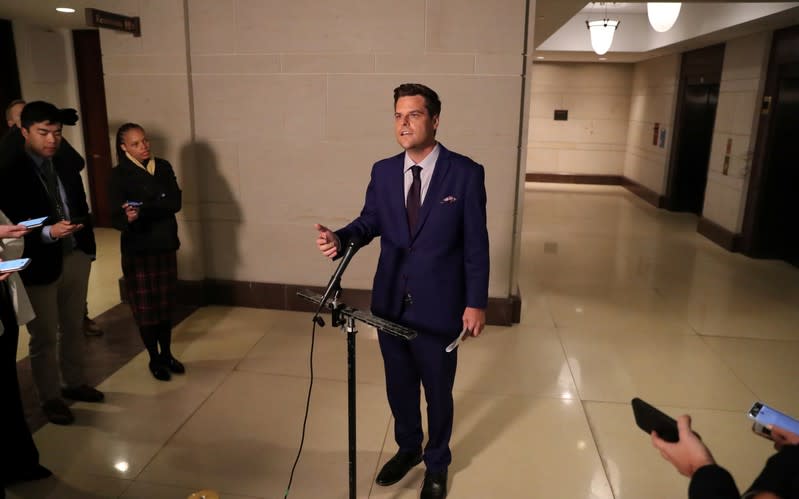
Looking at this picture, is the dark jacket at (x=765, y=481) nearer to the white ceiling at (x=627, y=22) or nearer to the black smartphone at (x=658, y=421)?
the black smartphone at (x=658, y=421)

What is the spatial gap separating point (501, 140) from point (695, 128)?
668cm

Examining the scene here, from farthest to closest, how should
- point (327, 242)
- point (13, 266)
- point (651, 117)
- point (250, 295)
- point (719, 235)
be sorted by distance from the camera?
point (651, 117) → point (719, 235) → point (250, 295) → point (13, 266) → point (327, 242)

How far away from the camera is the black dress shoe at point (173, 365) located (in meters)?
3.61

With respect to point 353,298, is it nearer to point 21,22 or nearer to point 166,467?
point 166,467

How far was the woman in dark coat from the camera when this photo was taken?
3.22m

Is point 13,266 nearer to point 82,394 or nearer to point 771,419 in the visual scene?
point 82,394

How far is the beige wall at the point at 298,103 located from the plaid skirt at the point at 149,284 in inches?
52.0

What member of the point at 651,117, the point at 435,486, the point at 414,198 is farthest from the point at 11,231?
the point at 651,117

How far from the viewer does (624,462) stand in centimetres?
280

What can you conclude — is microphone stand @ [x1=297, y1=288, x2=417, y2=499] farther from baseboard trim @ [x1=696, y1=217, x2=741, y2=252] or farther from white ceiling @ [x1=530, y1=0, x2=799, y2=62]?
baseboard trim @ [x1=696, y1=217, x2=741, y2=252]

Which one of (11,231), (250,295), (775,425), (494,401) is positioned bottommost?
(494,401)

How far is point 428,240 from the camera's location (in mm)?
2270

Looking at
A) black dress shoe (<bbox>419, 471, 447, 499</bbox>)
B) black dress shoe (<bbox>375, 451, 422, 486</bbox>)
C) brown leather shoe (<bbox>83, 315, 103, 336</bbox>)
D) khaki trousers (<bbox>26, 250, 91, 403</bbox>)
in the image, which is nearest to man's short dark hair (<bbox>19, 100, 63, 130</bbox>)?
khaki trousers (<bbox>26, 250, 91, 403</bbox>)

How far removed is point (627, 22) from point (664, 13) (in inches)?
172
